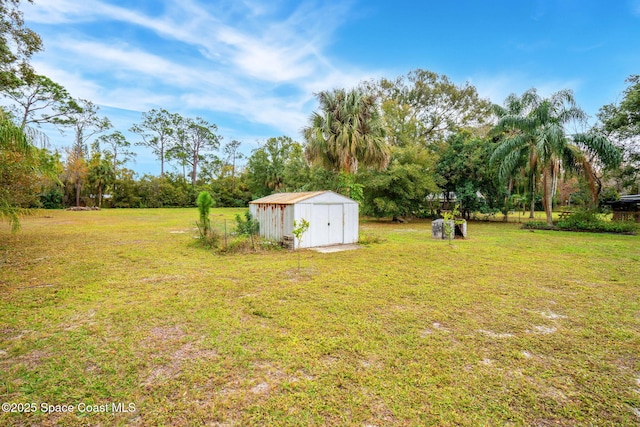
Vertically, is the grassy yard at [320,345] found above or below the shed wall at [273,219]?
below

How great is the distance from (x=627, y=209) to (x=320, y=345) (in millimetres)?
22560

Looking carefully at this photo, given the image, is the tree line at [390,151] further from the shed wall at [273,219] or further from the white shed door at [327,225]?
the shed wall at [273,219]

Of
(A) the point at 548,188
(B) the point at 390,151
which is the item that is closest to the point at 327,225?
(B) the point at 390,151

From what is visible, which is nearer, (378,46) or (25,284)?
(25,284)

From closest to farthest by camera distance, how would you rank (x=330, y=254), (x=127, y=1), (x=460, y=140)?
(x=330, y=254) → (x=127, y=1) → (x=460, y=140)

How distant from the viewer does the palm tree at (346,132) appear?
11.7 m

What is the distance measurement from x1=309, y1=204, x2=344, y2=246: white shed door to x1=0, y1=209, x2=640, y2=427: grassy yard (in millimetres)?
2948

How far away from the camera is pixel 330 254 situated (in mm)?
8078

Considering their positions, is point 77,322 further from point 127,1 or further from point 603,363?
point 127,1

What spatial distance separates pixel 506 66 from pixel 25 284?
782 inches

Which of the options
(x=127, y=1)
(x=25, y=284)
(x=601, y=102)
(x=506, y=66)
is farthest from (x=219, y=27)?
(x=601, y=102)

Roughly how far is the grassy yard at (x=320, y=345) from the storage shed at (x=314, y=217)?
2833 millimetres

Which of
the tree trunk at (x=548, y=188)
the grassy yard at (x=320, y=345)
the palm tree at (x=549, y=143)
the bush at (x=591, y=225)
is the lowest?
the grassy yard at (x=320, y=345)

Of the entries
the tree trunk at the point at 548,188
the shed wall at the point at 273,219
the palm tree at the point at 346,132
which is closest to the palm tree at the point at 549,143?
the tree trunk at the point at 548,188
